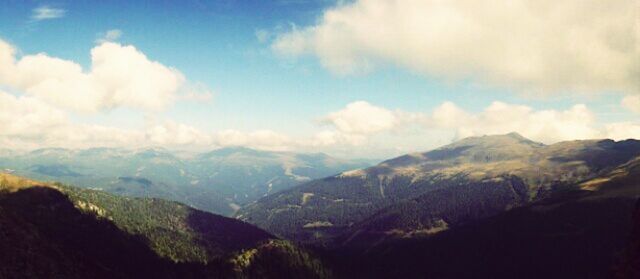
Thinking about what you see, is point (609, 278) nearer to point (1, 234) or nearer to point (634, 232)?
point (634, 232)

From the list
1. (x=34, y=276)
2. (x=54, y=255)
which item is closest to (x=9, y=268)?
(x=34, y=276)

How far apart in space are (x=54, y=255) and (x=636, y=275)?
22039 cm

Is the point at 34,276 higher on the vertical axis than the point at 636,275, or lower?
lower

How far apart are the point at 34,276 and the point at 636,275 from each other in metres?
197

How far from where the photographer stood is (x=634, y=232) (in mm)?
63719

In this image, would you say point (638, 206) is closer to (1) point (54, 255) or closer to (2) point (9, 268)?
(2) point (9, 268)

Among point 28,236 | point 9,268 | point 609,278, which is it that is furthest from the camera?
point 28,236

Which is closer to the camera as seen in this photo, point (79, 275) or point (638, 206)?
point (638, 206)

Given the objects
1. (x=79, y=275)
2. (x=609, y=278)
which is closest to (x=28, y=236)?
(x=79, y=275)

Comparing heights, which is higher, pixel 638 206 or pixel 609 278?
pixel 638 206

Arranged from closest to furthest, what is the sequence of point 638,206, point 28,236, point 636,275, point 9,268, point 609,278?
1. point 636,275
2. point 609,278
3. point 638,206
4. point 9,268
5. point 28,236

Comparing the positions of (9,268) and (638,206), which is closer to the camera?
(638,206)

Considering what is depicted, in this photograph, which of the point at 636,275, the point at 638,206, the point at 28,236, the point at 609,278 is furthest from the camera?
the point at 28,236

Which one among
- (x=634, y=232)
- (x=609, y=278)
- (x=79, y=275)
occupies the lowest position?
(x=79, y=275)
